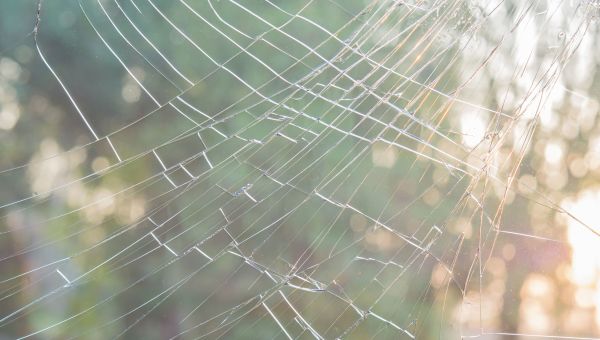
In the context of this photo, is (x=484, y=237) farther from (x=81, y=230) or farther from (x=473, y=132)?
(x=81, y=230)

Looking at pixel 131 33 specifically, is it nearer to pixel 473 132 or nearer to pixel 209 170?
pixel 209 170

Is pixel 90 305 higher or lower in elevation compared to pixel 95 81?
lower

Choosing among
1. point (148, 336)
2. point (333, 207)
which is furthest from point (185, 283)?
point (333, 207)

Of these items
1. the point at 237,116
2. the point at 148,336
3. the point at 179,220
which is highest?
the point at 237,116

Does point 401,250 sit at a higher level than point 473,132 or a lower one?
lower

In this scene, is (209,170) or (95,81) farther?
(95,81)

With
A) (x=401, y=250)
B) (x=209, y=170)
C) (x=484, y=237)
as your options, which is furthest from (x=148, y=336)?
(x=484, y=237)
